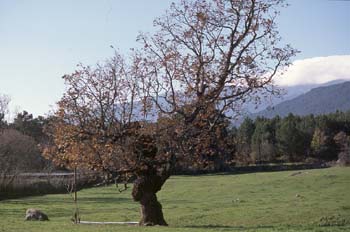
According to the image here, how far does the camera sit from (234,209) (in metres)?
33.4

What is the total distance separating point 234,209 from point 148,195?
40.6 ft

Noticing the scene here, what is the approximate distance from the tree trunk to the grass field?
1.13 meters

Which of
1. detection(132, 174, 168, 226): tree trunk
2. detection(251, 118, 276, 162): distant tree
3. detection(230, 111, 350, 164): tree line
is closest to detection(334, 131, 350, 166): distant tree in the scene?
detection(230, 111, 350, 164): tree line

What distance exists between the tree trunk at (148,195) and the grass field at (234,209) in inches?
44.5

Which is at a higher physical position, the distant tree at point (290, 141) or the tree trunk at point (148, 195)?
the distant tree at point (290, 141)

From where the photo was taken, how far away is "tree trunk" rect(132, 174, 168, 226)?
22.2 meters

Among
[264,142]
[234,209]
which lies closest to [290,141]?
[264,142]

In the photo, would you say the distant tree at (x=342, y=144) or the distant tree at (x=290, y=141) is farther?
the distant tree at (x=290, y=141)

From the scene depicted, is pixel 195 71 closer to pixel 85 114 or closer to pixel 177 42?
pixel 177 42

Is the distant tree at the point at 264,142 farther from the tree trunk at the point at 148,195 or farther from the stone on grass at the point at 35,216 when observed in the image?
the tree trunk at the point at 148,195

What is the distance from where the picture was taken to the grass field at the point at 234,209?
22250mm

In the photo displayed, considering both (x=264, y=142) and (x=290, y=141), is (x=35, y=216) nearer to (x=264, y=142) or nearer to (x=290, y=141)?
(x=290, y=141)

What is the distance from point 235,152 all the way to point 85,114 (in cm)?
671

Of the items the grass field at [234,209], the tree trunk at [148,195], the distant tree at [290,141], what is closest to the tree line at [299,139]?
the distant tree at [290,141]
